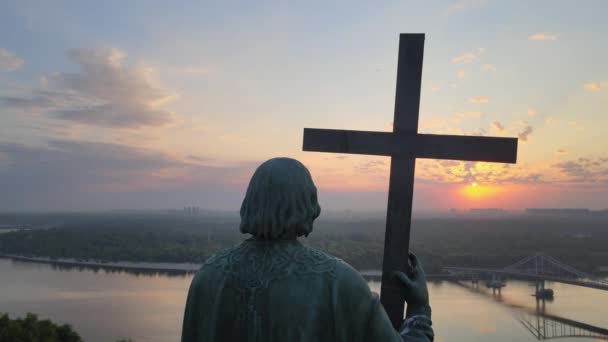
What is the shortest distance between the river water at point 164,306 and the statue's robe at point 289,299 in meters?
17.7

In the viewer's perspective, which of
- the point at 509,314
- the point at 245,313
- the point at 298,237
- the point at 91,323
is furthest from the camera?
the point at 509,314

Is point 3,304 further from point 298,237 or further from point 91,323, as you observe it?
point 298,237

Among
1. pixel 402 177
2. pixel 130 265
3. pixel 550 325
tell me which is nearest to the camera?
pixel 402 177

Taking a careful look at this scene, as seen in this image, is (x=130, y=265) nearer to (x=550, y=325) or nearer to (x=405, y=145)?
(x=550, y=325)

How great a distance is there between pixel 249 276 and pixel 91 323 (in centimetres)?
2165

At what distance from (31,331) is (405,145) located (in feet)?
33.7

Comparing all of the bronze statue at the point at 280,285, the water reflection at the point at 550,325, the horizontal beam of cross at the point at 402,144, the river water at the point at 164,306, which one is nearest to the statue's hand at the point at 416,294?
the bronze statue at the point at 280,285

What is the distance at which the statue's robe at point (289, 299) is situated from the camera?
1.16m

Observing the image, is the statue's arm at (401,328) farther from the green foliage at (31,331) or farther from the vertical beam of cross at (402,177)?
Answer: the green foliage at (31,331)

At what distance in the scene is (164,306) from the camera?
77.4ft

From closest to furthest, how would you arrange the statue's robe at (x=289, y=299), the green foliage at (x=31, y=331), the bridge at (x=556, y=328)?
the statue's robe at (x=289, y=299), the green foliage at (x=31, y=331), the bridge at (x=556, y=328)

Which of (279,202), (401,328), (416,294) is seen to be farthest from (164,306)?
(279,202)

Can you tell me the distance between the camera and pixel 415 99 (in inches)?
90.4

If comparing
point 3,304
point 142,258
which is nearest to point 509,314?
point 3,304
